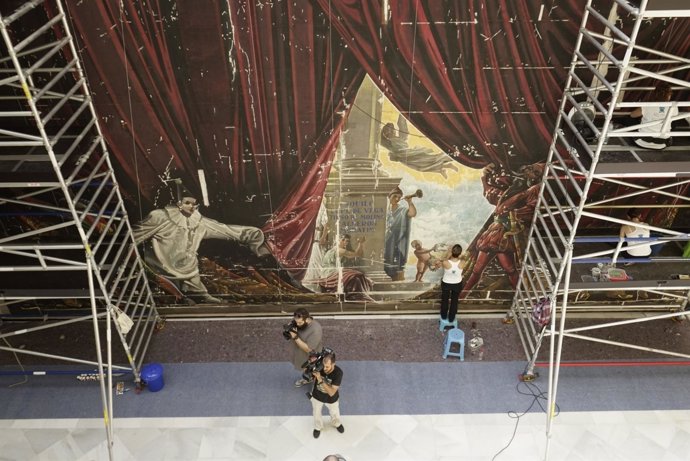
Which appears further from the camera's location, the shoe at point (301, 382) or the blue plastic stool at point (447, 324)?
the blue plastic stool at point (447, 324)

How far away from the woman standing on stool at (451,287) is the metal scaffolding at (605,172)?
901mm

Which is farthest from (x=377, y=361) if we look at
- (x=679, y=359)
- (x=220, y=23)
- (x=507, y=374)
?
(x=220, y=23)

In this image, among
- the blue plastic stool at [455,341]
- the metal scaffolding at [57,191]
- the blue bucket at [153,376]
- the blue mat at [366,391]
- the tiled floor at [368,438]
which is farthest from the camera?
the blue plastic stool at [455,341]

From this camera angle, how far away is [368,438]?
21.6ft

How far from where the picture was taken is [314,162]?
266 inches

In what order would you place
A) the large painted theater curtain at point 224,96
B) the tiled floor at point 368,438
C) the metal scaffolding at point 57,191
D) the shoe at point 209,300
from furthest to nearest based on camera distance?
the shoe at point 209,300 < the tiled floor at point 368,438 < the large painted theater curtain at point 224,96 < the metal scaffolding at point 57,191

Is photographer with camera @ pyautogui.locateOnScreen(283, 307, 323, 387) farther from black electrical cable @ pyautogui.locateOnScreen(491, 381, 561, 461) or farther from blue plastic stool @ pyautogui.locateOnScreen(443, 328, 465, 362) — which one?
black electrical cable @ pyautogui.locateOnScreen(491, 381, 561, 461)

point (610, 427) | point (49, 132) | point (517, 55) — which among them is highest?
point (517, 55)

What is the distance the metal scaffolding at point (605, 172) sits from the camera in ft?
17.8

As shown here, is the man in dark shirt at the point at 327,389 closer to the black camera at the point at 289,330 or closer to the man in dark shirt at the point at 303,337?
the man in dark shirt at the point at 303,337

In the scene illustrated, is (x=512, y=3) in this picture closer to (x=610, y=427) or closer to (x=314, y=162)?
(x=314, y=162)

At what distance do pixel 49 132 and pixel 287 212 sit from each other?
9.42ft

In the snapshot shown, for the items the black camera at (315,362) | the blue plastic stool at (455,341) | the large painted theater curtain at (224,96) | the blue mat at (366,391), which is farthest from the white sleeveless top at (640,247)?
the black camera at (315,362)

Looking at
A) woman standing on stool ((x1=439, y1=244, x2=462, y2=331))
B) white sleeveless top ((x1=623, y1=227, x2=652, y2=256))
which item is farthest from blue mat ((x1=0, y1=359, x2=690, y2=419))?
white sleeveless top ((x1=623, y1=227, x2=652, y2=256))
